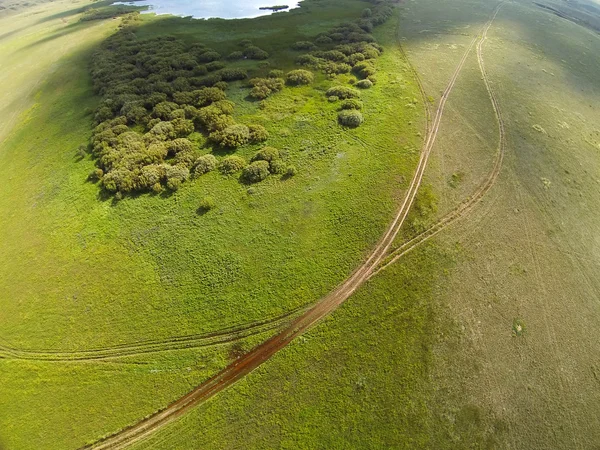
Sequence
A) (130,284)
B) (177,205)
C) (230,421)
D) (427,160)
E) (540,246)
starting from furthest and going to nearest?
1. (427,160)
2. (177,205)
3. (540,246)
4. (130,284)
5. (230,421)

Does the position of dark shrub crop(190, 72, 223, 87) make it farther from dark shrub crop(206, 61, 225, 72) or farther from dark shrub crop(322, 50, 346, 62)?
dark shrub crop(322, 50, 346, 62)

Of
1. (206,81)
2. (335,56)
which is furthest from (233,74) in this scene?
(335,56)

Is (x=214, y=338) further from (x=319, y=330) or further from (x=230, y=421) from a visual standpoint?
(x=319, y=330)

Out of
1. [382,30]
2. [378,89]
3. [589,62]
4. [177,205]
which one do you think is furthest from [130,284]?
[589,62]

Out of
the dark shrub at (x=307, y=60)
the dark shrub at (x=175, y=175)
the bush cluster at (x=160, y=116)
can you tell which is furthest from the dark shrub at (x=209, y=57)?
the dark shrub at (x=175, y=175)

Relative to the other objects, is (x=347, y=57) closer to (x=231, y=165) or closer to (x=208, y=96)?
(x=208, y=96)

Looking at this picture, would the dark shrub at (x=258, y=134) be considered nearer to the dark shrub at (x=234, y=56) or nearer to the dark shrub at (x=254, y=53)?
the dark shrub at (x=254, y=53)
